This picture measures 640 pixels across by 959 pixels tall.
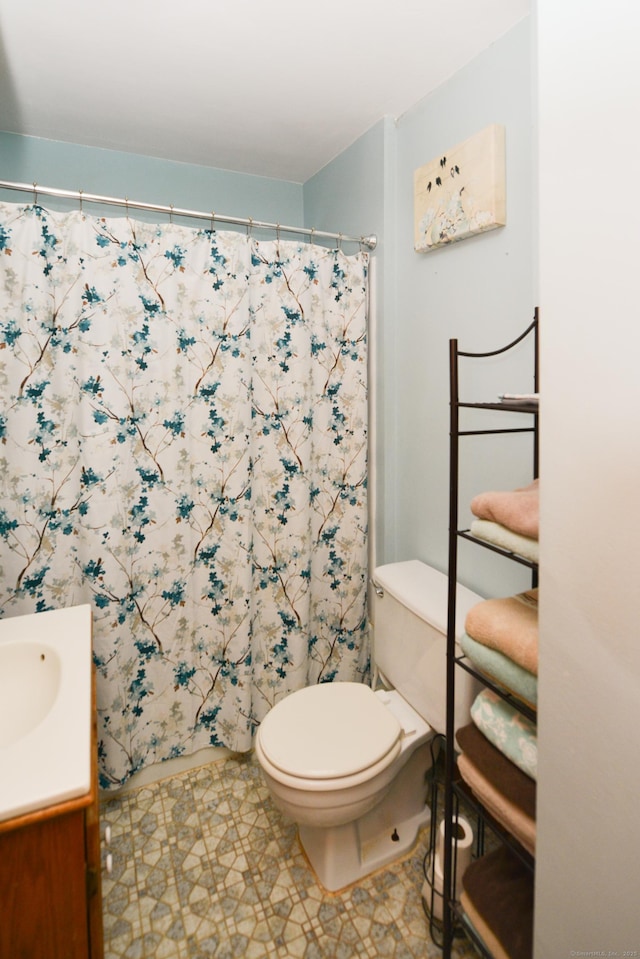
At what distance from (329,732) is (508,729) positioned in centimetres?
56

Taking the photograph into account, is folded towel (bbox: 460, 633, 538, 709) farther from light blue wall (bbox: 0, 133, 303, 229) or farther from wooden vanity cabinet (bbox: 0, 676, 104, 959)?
light blue wall (bbox: 0, 133, 303, 229)

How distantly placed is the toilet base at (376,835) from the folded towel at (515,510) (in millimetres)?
915

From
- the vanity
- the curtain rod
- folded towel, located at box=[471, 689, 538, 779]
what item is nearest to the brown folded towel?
folded towel, located at box=[471, 689, 538, 779]

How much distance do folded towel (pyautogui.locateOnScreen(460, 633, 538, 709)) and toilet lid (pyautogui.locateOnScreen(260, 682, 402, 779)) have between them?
0.45m

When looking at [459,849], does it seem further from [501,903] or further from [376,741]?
[376,741]

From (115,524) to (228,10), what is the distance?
4.74ft

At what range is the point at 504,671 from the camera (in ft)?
3.18

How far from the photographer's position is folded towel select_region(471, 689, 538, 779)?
3.10 feet

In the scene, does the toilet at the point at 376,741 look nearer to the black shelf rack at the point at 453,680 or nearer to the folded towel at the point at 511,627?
the black shelf rack at the point at 453,680

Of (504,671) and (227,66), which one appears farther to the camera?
(227,66)

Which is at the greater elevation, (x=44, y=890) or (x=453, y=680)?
(x=453, y=680)

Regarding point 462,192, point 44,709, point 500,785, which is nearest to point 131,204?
point 462,192

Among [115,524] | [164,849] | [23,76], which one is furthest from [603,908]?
[23,76]

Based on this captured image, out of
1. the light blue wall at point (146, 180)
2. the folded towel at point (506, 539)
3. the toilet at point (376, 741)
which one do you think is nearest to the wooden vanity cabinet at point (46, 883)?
the toilet at point (376, 741)
